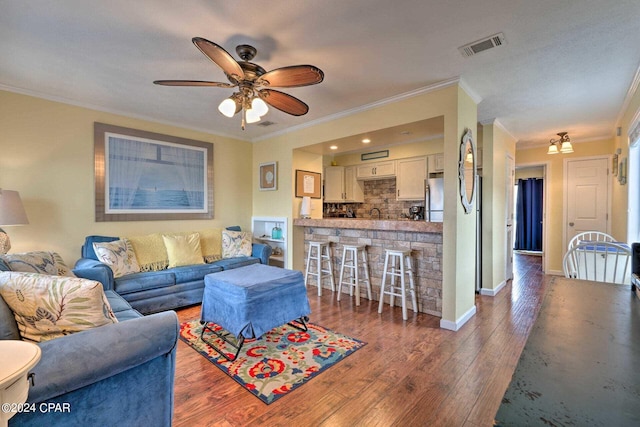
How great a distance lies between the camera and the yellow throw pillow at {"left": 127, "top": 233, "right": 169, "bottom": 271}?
366 centimetres

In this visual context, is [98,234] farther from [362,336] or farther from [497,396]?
[497,396]

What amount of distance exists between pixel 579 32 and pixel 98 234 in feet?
17.0

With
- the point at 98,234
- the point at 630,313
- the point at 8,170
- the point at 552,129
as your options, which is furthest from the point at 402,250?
the point at 8,170

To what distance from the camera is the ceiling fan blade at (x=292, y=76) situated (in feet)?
6.47

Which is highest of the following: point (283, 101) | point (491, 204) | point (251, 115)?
point (283, 101)

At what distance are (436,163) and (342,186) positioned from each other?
195 centimetres

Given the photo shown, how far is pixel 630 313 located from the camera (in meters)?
1.15

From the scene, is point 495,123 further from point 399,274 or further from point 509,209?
point 399,274

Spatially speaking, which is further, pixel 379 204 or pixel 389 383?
pixel 379 204

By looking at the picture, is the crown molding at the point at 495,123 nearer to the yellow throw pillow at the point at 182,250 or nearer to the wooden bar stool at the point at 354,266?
the wooden bar stool at the point at 354,266

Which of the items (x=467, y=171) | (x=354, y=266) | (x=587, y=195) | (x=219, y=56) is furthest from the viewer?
(x=587, y=195)

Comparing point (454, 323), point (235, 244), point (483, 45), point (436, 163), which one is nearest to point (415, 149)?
point (436, 163)

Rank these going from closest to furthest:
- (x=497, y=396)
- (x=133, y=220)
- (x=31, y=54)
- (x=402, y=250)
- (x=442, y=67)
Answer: (x=497, y=396) → (x=31, y=54) → (x=442, y=67) → (x=402, y=250) → (x=133, y=220)

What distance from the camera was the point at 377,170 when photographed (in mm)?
5582
